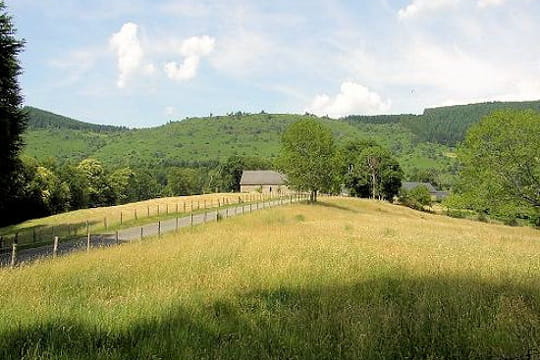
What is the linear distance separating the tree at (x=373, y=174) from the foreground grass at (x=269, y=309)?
79.6 meters

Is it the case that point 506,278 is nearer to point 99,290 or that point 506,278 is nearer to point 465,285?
point 465,285

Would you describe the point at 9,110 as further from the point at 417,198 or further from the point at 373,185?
the point at 417,198

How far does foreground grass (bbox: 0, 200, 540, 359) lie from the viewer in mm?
5770

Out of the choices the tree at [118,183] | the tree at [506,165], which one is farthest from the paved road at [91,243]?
the tree at [118,183]

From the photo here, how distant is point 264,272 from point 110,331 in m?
4.56

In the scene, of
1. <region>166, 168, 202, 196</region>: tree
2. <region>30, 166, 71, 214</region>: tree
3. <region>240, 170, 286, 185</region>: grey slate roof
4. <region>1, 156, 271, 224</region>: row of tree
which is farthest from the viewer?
<region>166, 168, 202, 196</region>: tree

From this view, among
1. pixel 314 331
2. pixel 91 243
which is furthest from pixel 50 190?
pixel 314 331

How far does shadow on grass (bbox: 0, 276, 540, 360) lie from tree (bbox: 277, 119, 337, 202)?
5002cm

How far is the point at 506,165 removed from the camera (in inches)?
1486

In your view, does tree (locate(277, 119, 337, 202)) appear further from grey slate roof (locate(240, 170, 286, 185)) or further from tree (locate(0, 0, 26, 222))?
grey slate roof (locate(240, 170, 286, 185))

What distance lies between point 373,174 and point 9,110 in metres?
72.5

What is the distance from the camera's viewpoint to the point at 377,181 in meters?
93.2

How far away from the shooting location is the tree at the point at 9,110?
82.1 ft

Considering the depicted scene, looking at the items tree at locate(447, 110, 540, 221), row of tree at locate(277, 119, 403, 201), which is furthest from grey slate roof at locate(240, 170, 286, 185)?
tree at locate(447, 110, 540, 221)
